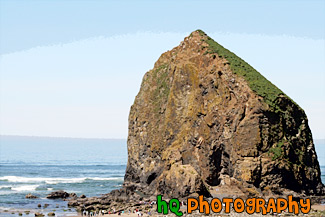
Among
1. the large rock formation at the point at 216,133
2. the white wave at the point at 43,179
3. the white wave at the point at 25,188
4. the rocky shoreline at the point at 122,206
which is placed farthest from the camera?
the white wave at the point at 43,179

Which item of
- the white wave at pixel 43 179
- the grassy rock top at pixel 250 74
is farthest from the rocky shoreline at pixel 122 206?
the white wave at pixel 43 179

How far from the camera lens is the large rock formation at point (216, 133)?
79.6 meters

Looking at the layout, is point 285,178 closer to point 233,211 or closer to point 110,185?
point 233,211

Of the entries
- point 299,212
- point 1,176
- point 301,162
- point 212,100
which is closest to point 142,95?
point 212,100

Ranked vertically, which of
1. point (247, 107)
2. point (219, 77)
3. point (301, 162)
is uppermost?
point (219, 77)

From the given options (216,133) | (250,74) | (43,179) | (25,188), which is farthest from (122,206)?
(43,179)

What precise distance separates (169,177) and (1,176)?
76569mm

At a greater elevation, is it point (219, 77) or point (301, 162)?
point (219, 77)

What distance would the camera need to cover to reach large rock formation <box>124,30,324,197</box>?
79.6 meters

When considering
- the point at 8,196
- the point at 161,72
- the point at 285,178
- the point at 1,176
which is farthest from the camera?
the point at 1,176

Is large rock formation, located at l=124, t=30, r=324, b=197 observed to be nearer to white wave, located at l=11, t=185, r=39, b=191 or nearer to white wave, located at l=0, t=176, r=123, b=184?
white wave, located at l=11, t=185, r=39, b=191

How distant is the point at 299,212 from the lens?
70.4 meters

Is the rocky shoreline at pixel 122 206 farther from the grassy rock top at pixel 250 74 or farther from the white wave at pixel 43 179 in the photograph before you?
the white wave at pixel 43 179

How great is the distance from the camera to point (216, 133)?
282 feet
